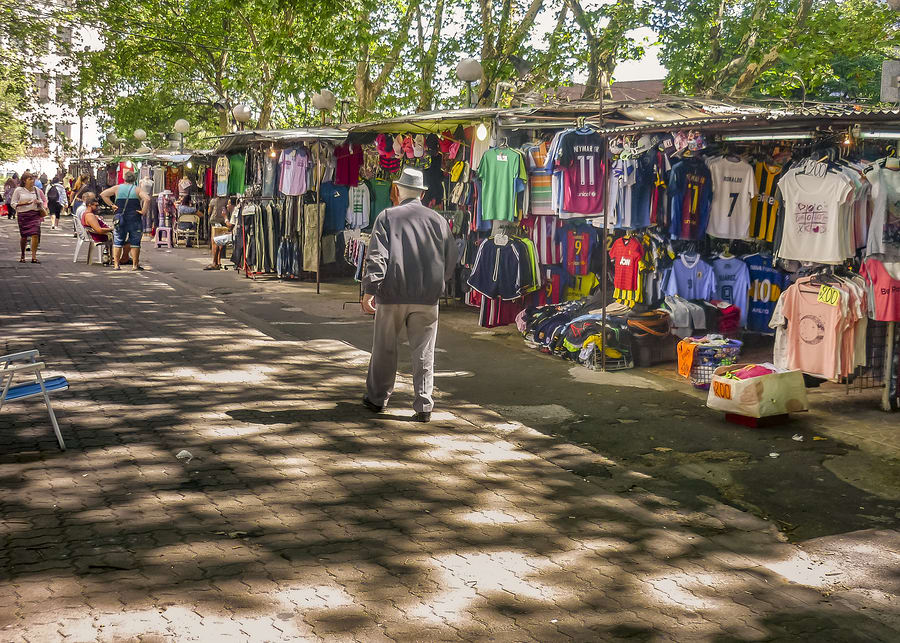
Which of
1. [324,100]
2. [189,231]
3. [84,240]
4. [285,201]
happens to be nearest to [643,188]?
[285,201]

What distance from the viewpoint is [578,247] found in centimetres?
1198

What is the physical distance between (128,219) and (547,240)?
10055 millimetres

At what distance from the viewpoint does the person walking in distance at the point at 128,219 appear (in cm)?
1794

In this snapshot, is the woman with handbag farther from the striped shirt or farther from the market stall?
the striped shirt

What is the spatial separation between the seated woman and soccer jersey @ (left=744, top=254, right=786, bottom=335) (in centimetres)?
1371

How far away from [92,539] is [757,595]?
3437mm

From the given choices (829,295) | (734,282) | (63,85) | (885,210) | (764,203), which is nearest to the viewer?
(885,210)

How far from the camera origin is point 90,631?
3865 mm

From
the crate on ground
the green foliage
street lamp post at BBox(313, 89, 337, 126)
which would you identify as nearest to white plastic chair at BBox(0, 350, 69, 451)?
the crate on ground

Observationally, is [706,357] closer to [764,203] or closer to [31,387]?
[764,203]

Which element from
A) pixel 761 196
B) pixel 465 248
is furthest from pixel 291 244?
pixel 761 196

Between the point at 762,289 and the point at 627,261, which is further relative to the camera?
the point at 627,261

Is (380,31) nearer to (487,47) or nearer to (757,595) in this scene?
(487,47)

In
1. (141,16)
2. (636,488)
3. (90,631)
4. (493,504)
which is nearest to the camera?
(90,631)
